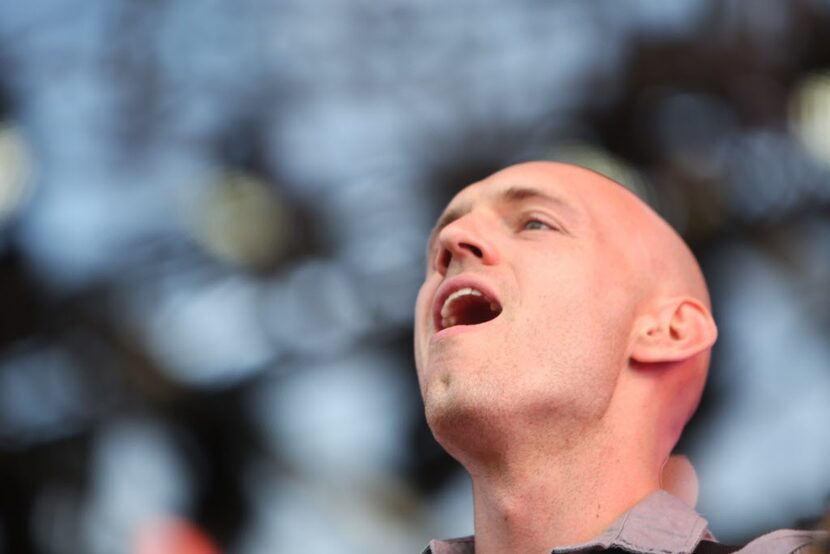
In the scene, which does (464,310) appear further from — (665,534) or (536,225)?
(665,534)

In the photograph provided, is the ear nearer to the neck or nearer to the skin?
the skin

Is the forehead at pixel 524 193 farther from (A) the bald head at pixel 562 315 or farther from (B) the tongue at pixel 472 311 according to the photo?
(B) the tongue at pixel 472 311

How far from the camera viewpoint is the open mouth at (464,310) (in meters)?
2.40

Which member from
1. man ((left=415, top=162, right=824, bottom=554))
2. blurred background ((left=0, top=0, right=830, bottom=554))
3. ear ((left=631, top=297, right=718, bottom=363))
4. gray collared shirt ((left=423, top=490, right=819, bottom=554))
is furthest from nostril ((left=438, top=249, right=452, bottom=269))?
blurred background ((left=0, top=0, right=830, bottom=554))

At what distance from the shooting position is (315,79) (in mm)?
5680

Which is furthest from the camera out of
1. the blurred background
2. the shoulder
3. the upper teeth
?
the blurred background

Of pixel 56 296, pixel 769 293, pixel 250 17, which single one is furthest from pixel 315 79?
pixel 769 293

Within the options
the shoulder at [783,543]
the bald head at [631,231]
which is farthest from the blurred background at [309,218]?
the shoulder at [783,543]

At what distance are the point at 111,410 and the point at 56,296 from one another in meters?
0.53

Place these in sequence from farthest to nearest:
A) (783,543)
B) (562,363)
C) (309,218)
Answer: (309,218) < (562,363) < (783,543)

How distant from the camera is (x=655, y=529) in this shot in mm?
2193

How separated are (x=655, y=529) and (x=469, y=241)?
1.70ft

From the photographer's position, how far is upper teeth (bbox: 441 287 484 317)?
238 cm

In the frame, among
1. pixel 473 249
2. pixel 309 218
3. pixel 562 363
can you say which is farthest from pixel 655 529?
pixel 309 218
